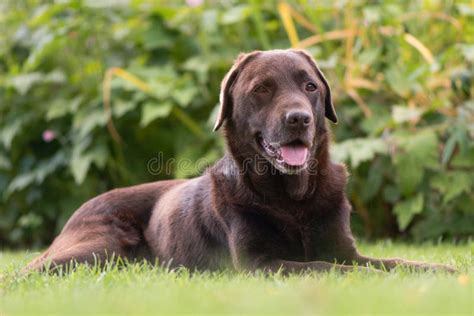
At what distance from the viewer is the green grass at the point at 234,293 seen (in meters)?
2.63

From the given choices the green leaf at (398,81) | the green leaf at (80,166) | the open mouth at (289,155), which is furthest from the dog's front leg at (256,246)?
the green leaf at (80,166)

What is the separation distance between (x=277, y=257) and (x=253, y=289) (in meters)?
0.88

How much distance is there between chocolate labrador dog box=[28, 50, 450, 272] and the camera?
3998 millimetres

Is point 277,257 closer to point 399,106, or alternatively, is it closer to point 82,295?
point 82,295

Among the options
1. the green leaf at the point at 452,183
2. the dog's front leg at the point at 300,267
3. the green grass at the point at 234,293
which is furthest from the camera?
the green leaf at the point at 452,183

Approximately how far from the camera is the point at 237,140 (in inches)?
171

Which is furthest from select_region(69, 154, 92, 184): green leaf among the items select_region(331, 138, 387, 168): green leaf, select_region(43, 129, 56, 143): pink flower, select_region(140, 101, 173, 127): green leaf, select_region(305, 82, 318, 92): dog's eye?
select_region(305, 82, 318, 92): dog's eye

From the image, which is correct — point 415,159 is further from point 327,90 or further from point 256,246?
point 256,246

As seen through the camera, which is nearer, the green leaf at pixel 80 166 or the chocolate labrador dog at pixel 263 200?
the chocolate labrador dog at pixel 263 200

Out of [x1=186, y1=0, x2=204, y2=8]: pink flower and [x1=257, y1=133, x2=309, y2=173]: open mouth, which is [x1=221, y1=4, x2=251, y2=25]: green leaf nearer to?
[x1=186, y1=0, x2=204, y2=8]: pink flower

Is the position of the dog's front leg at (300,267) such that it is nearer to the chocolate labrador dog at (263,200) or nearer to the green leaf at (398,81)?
the chocolate labrador dog at (263,200)

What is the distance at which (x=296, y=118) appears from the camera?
389 cm

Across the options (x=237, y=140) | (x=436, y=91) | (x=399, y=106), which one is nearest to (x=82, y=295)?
(x=237, y=140)

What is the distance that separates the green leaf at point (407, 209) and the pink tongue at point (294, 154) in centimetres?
278
